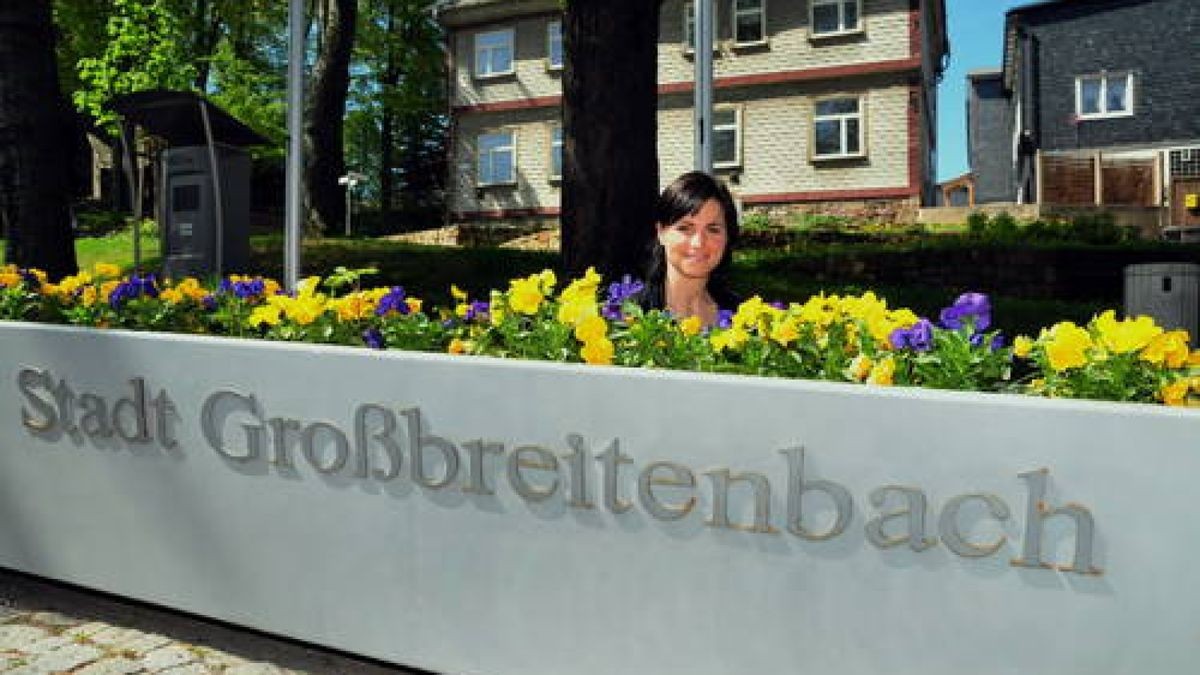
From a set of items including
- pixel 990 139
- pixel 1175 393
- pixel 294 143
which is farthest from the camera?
pixel 990 139

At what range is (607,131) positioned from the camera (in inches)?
379

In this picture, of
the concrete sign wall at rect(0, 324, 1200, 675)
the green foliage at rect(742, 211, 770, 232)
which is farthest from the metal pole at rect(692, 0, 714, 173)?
the green foliage at rect(742, 211, 770, 232)

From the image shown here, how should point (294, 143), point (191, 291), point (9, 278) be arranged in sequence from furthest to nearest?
point (294, 143)
point (9, 278)
point (191, 291)

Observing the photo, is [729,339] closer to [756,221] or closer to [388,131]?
[756,221]

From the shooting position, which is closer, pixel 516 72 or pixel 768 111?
pixel 768 111

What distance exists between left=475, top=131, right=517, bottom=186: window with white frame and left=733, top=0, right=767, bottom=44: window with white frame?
6.34m

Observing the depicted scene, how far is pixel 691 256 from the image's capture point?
15.1ft

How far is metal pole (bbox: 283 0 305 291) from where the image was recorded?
29.6 feet

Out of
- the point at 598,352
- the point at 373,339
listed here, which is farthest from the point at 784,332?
the point at 373,339

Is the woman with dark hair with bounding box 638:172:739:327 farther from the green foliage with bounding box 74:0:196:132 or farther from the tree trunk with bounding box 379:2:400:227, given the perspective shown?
the tree trunk with bounding box 379:2:400:227

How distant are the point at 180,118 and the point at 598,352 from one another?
1038 cm

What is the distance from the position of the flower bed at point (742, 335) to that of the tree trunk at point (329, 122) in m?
20.1

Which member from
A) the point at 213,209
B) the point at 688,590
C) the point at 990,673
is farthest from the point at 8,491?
the point at 213,209

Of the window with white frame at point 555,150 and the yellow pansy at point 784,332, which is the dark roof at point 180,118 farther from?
the window with white frame at point 555,150
